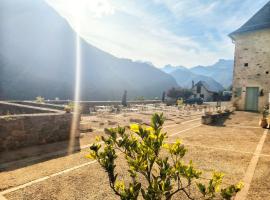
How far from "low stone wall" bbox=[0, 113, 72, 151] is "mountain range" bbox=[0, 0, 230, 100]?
5087cm

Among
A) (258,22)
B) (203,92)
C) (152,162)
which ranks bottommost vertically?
(152,162)

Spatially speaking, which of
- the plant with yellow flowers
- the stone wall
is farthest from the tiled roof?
the plant with yellow flowers

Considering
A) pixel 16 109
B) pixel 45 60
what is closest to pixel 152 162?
pixel 16 109

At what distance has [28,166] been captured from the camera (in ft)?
16.6

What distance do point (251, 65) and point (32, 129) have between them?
1822cm

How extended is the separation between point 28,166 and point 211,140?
6.45 meters

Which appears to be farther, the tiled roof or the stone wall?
the tiled roof

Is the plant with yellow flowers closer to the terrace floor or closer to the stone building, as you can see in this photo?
the terrace floor

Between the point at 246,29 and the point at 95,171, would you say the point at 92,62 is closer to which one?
the point at 246,29

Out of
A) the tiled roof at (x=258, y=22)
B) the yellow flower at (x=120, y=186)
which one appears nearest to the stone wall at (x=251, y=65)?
the tiled roof at (x=258, y=22)

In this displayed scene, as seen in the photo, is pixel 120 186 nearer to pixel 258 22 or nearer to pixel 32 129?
pixel 32 129

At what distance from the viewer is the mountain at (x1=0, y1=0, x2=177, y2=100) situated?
58219 mm

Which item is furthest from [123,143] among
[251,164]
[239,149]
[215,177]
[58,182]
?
[239,149]

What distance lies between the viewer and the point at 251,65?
18.5 meters
